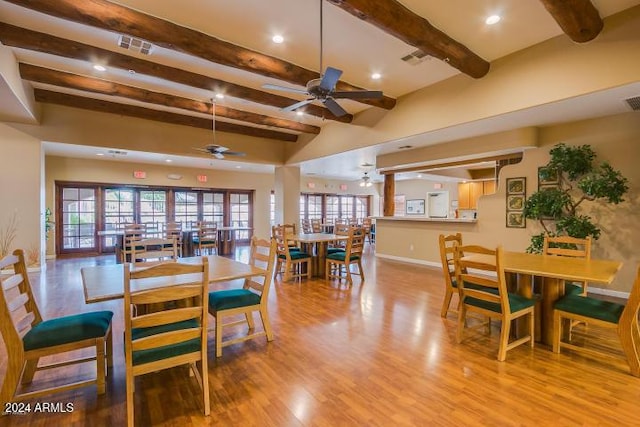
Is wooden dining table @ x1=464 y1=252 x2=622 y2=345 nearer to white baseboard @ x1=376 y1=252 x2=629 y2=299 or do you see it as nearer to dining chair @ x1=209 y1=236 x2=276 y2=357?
dining chair @ x1=209 y1=236 x2=276 y2=357

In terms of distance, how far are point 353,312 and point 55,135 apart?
6.55m

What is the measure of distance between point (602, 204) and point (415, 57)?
3.56m

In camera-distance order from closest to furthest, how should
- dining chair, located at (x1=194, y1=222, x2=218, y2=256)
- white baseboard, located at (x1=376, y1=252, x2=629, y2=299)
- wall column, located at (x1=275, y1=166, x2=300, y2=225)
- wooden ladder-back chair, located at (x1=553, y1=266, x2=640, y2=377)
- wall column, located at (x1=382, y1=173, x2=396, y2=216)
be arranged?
wooden ladder-back chair, located at (x1=553, y1=266, x2=640, y2=377)
white baseboard, located at (x1=376, y1=252, x2=629, y2=299)
dining chair, located at (x1=194, y1=222, x2=218, y2=256)
wall column, located at (x1=382, y1=173, x2=396, y2=216)
wall column, located at (x1=275, y1=166, x2=300, y2=225)

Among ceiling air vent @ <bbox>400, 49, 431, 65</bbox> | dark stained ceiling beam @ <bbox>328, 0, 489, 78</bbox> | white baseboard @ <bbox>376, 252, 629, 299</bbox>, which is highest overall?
ceiling air vent @ <bbox>400, 49, 431, 65</bbox>

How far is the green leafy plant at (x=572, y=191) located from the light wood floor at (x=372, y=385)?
6.21ft

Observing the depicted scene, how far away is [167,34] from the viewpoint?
340 cm

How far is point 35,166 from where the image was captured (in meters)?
6.00

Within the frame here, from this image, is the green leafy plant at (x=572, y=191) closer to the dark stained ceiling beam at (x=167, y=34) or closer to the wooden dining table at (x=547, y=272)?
the wooden dining table at (x=547, y=272)

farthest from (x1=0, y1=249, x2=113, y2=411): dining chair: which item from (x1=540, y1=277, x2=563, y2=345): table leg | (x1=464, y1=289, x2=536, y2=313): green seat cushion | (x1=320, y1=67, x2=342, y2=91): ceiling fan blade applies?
(x1=540, y1=277, x2=563, y2=345): table leg

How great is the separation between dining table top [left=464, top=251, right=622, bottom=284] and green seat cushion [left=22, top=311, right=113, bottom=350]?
10.7 ft

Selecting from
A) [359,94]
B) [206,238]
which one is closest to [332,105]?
[359,94]

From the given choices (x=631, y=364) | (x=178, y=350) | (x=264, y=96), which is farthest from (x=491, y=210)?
(x=178, y=350)

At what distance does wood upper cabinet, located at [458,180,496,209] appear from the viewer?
10094 mm

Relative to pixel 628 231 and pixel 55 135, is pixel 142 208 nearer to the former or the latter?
pixel 55 135
